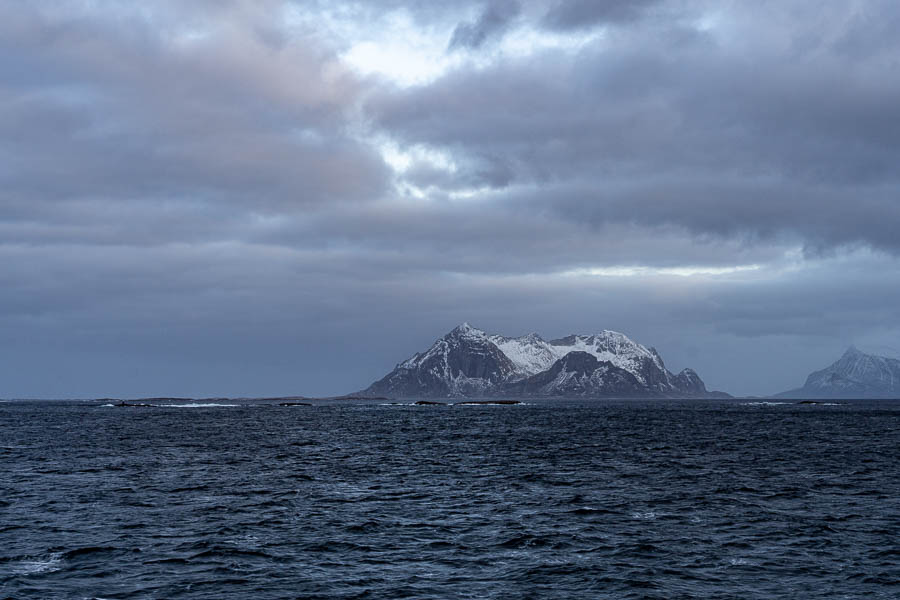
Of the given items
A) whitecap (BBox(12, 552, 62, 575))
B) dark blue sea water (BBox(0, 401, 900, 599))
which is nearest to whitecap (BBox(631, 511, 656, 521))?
dark blue sea water (BBox(0, 401, 900, 599))

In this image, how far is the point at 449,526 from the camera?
149ft

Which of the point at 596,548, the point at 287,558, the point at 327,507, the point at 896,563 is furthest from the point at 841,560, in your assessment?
the point at 327,507

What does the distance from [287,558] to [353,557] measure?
3.14 m

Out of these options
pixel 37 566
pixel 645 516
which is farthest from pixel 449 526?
pixel 37 566

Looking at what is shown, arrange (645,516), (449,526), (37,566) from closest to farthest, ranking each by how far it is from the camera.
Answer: (37,566)
(449,526)
(645,516)

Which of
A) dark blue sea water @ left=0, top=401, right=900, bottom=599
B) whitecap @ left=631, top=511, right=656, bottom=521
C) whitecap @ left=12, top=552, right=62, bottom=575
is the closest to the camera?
dark blue sea water @ left=0, top=401, right=900, bottom=599

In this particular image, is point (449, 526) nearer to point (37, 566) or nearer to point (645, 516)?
point (645, 516)

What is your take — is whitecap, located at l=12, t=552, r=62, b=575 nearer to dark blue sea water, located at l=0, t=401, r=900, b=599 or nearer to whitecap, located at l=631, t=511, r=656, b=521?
dark blue sea water, located at l=0, t=401, r=900, b=599

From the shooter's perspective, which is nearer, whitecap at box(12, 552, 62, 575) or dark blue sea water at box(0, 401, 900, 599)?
dark blue sea water at box(0, 401, 900, 599)

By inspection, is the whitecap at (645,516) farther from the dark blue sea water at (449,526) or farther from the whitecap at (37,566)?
the whitecap at (37,566)

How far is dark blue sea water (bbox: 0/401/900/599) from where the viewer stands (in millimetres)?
33219

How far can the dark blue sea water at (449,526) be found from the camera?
33.2 meters

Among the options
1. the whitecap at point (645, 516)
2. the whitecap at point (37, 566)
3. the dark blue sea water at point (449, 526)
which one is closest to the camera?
the dark blue sea water at point (449, 526)

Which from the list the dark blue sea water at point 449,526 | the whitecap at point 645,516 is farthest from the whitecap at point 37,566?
the whitecap at point 645,516
